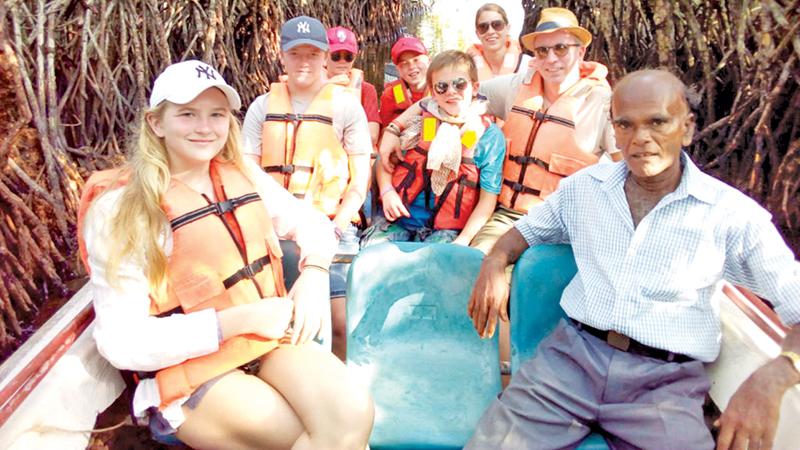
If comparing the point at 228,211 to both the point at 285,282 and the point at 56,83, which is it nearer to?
the point at 285,282

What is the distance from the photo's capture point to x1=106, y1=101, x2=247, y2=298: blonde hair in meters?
1.65

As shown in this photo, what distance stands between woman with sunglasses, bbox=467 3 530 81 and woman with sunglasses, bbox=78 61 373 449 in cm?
259

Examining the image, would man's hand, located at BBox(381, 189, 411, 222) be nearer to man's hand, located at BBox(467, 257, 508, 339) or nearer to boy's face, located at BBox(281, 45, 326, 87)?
boy's face, located at BBox(281, 45, 326, 87)

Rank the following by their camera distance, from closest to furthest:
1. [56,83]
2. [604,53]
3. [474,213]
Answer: [474,213] < [56,83] < [604,53]

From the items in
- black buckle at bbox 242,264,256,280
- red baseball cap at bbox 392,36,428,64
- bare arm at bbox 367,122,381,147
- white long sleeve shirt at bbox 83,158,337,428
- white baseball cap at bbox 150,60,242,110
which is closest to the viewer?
white long sleeve shirt at bbox 83,158,337,428

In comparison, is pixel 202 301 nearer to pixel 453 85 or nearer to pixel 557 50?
pixel 453 85

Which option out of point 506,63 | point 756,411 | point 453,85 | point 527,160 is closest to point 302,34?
point 453,85

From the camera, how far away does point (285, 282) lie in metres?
2.25

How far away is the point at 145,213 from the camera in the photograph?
1.72m

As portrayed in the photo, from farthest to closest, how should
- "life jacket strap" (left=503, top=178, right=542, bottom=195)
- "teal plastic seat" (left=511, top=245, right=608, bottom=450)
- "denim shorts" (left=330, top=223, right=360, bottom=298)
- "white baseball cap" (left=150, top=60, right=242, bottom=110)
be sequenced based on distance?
"life jacket strap" (left=503, top=178, right=542, bottom=195), "denim shorts" (left=330, top=223, right=360, bottom=298), "teal plastic seat" (left=511, top=245, right=608, bottom=450), "white baseball cap" (left=150, top=60, right=242, bottom=110)

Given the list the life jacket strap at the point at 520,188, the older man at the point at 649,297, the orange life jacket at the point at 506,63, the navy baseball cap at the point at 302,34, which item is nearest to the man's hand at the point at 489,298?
the older man at the point at 649,297

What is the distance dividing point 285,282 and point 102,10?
8.40ft

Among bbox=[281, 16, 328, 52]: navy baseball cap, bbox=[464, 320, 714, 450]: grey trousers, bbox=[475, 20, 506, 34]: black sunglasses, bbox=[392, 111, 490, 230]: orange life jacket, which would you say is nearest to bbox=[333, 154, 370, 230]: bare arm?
bbox=[392, 111, 490, 230]: orange life jacket

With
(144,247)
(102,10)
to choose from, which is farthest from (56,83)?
(144,247)
